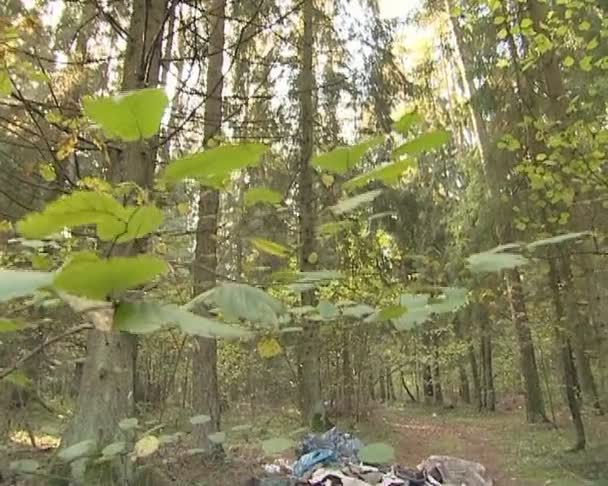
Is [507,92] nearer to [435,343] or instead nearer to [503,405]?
[435,343]

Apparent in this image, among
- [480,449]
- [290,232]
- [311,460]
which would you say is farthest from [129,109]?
[480,449]

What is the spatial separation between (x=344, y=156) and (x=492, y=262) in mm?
239

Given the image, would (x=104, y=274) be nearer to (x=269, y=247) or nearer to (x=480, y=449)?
(x=269, y=247)

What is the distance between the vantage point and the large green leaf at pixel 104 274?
486 mm

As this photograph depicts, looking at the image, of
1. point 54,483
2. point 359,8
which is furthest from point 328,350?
point 54,483

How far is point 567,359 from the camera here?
10.1 metres

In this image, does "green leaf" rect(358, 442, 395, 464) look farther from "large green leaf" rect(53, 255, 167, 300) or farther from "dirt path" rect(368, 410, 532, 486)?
"dirt path" rect(368, 410, 532, 486)

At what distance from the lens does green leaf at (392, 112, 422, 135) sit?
78cm

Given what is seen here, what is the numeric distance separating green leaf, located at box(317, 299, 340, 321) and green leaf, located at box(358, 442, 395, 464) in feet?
0.98

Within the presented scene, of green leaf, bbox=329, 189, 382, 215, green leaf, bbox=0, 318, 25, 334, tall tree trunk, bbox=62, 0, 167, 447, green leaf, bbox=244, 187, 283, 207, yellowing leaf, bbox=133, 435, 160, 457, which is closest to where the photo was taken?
green leaf, bbox=0, 318, 25, 334

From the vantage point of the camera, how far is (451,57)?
14445mm

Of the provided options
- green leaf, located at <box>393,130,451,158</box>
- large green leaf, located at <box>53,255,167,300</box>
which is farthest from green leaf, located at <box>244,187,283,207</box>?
large green leaf, located at <box>53,255,167,300</box>

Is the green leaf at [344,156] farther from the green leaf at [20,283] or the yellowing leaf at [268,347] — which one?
the yellowing leaf at [268,347]

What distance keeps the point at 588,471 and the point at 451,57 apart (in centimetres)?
965
